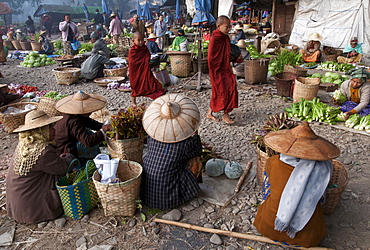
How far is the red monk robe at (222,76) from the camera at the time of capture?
4695 millimetres

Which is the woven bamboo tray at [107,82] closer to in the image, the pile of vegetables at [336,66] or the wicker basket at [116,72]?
the wicker basket at [116,72]

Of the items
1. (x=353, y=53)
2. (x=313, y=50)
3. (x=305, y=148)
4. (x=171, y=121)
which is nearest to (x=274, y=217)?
(x=305, y=148)

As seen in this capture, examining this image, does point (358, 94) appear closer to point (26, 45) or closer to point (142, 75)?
point (142, 75)

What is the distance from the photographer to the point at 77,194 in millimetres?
2543

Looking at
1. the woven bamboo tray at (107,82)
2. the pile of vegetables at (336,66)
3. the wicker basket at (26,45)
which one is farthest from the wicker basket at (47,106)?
the wicker basket at (26,45)

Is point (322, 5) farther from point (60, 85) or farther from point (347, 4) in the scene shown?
point (60, 85)

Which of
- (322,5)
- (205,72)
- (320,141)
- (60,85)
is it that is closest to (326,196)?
(320,141)

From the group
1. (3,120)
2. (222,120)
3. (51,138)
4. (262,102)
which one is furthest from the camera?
(262,102)

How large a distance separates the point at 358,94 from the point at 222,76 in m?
2.55

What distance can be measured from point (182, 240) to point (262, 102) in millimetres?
4200

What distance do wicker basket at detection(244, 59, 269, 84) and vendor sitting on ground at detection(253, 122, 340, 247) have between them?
4.93 metres

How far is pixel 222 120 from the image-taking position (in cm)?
506

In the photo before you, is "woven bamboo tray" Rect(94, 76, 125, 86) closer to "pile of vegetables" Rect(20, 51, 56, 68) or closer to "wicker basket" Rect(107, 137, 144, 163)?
"pile of vegetables" Rect(20, 51, 56, 68)

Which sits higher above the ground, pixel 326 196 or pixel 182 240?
pixel 326 196
